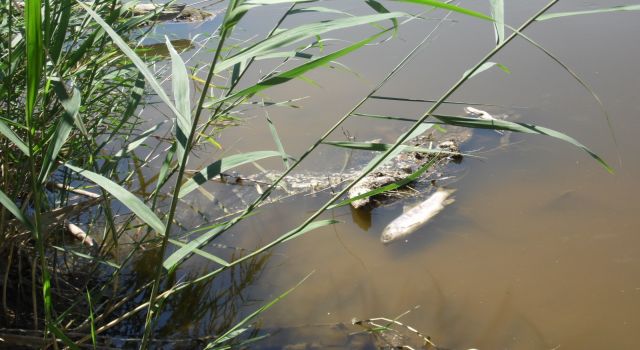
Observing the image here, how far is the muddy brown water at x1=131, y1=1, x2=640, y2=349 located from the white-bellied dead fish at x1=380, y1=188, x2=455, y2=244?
0.11ft

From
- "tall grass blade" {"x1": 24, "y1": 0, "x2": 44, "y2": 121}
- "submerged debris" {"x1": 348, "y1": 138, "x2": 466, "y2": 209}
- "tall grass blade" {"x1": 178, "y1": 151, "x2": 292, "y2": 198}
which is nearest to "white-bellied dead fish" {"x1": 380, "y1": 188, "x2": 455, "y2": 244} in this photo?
"submerged debris" {"x1": 348, "y1": 138, "x2": 466, "y2": 209}

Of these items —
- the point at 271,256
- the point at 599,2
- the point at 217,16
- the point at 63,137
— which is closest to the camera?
the point at 63,137

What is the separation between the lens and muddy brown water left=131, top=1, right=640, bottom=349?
227 cm

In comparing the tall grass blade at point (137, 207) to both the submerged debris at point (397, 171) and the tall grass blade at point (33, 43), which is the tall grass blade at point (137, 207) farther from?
the submerged debris at point (397, 171)

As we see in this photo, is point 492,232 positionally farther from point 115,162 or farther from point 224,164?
point 224,164

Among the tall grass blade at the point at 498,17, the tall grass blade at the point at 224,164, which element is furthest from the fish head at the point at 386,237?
the tall grass blade at the point at 498,17

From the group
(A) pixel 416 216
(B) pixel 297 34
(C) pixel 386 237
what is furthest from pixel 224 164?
(A) pixel 416 216

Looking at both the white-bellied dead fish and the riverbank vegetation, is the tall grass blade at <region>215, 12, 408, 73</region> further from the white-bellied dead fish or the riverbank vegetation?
the white-bellied dead fish

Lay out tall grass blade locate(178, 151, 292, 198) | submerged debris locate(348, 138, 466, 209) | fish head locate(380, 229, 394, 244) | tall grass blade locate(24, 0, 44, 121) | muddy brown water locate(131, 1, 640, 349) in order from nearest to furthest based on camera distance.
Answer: tall grass blade locate(24, 0, 44, 121) → tall grass blade locate(178, 151, 292, 198) → muddy brown water locate(131, 1, 640, 349) → fish head locate(380, 229, 394, 244) → submerged debris locate(348, 138, 466, 209)

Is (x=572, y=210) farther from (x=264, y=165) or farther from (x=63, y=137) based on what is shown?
(x=63, y=137)

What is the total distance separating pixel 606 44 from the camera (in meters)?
4.09

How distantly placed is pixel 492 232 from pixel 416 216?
299 millimetres

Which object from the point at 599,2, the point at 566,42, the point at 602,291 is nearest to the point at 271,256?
the point at 602,291

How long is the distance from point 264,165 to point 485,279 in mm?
1233
